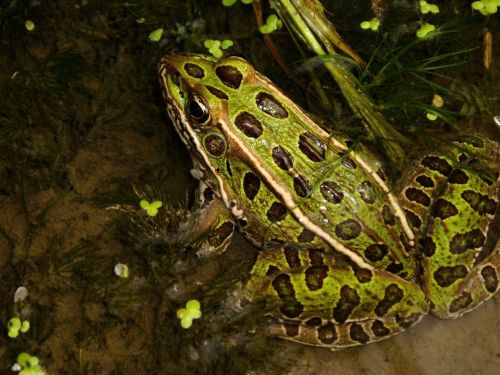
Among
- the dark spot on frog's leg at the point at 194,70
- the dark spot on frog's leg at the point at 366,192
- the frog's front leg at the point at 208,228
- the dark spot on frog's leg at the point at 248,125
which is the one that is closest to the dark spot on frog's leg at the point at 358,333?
the dark spot on frog's leg at the point at 366,192

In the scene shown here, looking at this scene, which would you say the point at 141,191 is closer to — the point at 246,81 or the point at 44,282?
the point at 44,282

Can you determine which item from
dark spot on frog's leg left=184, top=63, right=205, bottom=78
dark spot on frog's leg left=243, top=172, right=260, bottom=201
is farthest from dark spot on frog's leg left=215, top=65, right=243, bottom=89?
dark spot on frog's leg left=243, top=172, right=260, bottom=201

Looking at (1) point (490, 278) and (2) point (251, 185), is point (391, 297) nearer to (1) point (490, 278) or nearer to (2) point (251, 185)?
(1) point (490, 278)

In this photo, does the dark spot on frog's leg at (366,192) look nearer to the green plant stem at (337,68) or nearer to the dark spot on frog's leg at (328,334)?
the green plant stem at (337,68)

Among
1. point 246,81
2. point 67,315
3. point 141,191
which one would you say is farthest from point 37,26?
point 67,315

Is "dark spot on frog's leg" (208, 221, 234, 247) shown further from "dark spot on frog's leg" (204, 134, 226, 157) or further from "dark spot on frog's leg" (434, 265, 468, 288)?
"dark spot on frog's leg" (434, 265, 468, 288)

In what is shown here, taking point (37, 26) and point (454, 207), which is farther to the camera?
point (37, 26)
